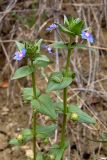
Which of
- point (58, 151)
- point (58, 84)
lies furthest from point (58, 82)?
point (58, 151)

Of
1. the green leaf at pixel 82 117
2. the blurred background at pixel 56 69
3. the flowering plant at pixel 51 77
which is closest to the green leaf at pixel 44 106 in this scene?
the flowering plant at pixel 51 77

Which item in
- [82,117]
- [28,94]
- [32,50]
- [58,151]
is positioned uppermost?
[32,50]

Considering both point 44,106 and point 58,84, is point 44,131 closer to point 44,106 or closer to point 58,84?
point 44,106

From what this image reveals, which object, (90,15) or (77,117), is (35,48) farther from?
(90,15)

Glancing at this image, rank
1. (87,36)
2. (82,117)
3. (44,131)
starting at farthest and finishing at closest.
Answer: (44,131) < (82,117) < (87,36)

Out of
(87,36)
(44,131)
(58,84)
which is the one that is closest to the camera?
(87,36)

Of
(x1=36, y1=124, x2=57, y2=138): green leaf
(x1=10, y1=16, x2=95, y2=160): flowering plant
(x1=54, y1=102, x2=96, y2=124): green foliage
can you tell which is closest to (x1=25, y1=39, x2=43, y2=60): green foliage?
(x1=10, y1=16, x2=95, y2=160): flowering plant

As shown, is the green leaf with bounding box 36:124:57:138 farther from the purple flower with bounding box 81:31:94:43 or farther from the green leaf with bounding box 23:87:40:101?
the purple flower with bounding box 81:31:94:43

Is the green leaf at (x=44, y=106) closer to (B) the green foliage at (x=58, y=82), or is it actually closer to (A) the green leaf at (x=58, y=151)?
(B) the green foliage at (x=58, y=82)
